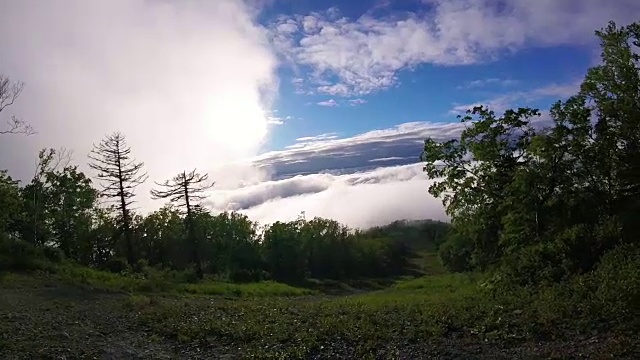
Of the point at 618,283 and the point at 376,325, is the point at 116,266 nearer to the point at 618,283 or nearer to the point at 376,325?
the point at 376,325

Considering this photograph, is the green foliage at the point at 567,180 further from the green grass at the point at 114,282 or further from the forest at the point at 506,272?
the green grass at the point at 114,282

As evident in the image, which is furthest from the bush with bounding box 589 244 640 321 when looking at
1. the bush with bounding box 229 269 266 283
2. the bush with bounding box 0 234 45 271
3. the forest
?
the bush with bounding box 229 269 266 283

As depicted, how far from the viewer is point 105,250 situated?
53.3 meters

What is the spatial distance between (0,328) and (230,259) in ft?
181

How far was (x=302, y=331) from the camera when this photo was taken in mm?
12164

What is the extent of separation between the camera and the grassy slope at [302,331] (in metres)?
10.2

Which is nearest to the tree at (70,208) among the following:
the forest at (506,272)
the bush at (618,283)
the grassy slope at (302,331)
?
the forest at (506,272)

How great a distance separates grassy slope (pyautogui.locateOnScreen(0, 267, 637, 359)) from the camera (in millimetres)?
10211

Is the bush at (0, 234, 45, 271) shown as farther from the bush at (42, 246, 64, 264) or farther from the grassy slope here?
the grassy slope

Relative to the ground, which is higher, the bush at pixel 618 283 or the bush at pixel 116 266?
the bush at pixel 116 266

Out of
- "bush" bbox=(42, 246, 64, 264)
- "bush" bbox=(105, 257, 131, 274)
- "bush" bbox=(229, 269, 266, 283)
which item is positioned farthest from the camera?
"bush" bbox=(229, 269, 266, 283)

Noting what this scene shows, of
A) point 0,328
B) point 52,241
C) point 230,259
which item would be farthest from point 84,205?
point 0,328

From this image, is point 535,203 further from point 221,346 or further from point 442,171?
point 221,346

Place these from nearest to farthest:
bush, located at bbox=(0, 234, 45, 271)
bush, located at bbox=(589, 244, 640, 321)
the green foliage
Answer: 1. bush, located at bbox=(589, 244, 640, 321)
2. the green foliage
3. bush, located at bbox=(0, 234, 45, 271)
